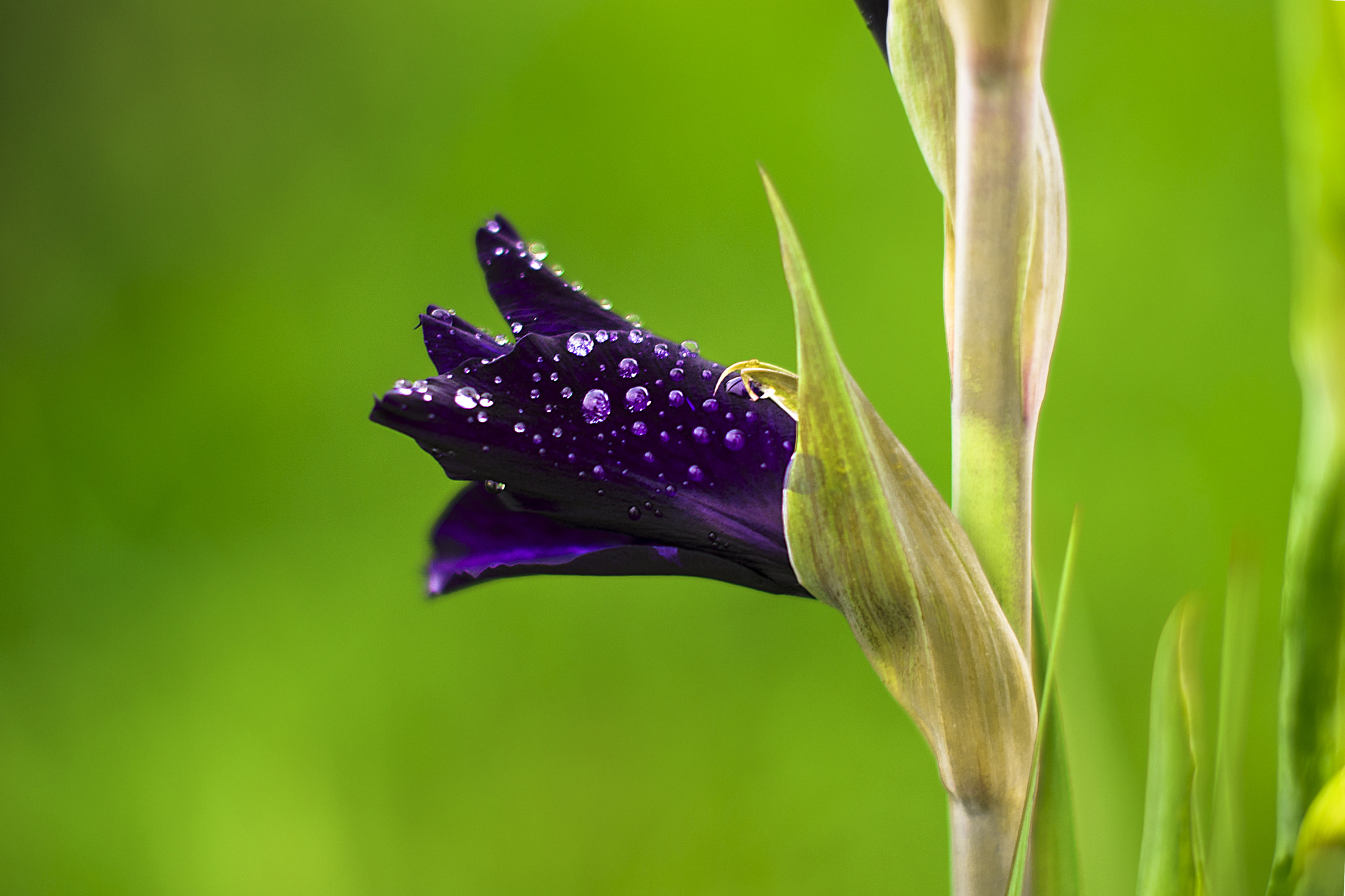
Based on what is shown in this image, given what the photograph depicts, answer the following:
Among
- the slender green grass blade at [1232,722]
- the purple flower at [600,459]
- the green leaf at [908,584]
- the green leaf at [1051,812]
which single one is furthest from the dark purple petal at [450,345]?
the slender green grass blade at [1232,722]

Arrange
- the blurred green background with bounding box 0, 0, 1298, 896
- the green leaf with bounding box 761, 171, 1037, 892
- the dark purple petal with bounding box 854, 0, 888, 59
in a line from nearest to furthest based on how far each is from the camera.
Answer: the green leaf with bounding box 761, 171, 1037, 892 → the dark purple petal with bounding box 854, 0, 888, 59 → the blurred green background with bounding box 0, 0, 1298, 896

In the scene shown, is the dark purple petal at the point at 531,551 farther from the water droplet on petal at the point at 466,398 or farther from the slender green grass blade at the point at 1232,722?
the slender green grass blade at the point at 1232,722

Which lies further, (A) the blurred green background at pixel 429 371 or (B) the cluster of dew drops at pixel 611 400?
(A) the blurred green background at pixel 429 371

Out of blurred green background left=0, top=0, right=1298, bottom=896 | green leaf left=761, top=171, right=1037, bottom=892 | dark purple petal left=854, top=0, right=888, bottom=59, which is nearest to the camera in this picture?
green leaf left=761, top=171, right=1037, bottom=892

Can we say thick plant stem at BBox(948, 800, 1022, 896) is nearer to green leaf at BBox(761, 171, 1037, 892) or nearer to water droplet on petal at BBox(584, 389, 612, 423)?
green leaf at BBox(761, 171, 1037, 892)

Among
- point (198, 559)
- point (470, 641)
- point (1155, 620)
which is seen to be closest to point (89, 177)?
point (198, 559)

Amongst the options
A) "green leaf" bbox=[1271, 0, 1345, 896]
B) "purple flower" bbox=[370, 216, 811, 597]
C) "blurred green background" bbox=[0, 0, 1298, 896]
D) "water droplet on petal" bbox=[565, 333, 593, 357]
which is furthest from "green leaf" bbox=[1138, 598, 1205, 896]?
"blurred green background" bbox=[0, 0, 1298, 896]

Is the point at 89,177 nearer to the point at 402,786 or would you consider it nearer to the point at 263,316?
the point at 263,316
